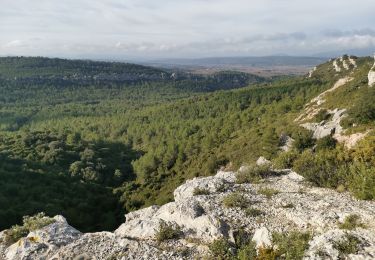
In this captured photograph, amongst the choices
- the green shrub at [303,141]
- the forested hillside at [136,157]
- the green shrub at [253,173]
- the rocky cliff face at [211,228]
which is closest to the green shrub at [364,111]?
the forested hillside at [136,157]

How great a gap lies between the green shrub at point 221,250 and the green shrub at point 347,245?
504 centimetres

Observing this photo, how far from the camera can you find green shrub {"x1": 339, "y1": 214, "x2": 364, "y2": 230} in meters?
19.6

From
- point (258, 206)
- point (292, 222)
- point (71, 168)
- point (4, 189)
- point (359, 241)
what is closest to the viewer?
point (359, 241)

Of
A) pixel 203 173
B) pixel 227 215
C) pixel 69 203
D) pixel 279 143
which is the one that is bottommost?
pixel 69 203

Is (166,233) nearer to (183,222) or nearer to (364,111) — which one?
(183,222)

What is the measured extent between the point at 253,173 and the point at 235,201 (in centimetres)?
831

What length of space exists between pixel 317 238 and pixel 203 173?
48.4 metres

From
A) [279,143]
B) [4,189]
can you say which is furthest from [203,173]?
[4,189]

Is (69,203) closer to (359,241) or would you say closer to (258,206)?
(258,206)

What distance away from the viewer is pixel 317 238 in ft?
61.8

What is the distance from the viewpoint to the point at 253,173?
1272 inches

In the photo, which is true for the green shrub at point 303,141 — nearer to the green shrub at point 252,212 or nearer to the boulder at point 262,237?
the green shrub at point 252,212

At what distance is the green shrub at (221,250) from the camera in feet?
63.3

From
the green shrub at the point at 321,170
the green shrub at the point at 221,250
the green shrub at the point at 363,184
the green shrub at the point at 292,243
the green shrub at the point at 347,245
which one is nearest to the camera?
the green shrub at the point at 347,245
